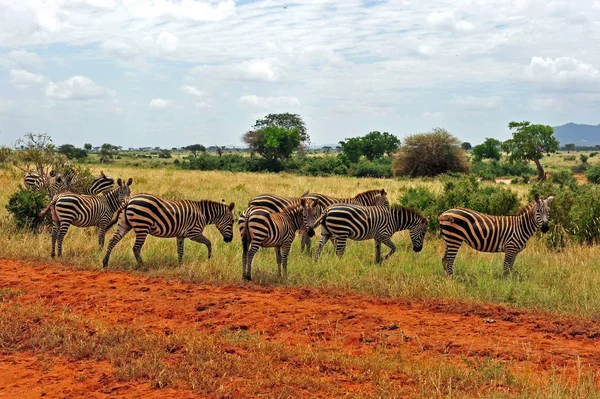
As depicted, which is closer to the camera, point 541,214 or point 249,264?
point 249,264

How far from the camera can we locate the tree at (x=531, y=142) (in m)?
45.7

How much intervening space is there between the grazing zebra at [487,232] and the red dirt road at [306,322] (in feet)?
5.97

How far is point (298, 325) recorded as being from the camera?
7434 mm

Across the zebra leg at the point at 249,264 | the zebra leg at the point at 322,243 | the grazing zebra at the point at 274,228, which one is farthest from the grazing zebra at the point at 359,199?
the zebra leg at the point at 249,264

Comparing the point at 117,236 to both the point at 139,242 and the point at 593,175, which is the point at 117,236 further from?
the point at 593,175

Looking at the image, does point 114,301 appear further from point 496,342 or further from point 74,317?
point 496,342

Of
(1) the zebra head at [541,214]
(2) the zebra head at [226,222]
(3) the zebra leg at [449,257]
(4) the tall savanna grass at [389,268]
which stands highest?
(1) the zebra head at [541,214]

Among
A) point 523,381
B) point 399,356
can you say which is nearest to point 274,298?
point 399,356

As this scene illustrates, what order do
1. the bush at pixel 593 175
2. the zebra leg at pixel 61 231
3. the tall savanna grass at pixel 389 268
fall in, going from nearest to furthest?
the tall savanna grass at pixel 389 268
the zebra leg at pixel 61 231
the bush at pixel 593 175

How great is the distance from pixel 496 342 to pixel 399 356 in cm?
143

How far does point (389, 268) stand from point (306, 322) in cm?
320

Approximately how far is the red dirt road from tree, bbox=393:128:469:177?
121 ft

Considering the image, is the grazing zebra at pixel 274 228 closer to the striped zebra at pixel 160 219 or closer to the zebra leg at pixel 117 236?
the striped zebra at pixel 160 219

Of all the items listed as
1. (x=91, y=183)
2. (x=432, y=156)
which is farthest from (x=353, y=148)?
(x=91, y=183)
